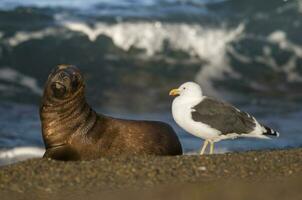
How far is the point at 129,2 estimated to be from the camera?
941 inches

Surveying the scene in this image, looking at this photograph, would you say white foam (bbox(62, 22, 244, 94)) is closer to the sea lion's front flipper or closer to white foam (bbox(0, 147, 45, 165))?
white foam (bbox(0, 147, 45, 165))

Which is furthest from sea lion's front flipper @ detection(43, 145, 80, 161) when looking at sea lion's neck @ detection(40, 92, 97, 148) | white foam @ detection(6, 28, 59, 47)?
white foam @ detection(6, 28, 59, 47)

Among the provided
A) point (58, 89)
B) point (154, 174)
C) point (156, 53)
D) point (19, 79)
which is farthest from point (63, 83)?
point (156, 53)

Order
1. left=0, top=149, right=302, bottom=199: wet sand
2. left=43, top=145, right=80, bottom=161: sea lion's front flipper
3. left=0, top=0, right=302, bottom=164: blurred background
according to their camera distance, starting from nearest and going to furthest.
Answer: left=0, top=149, right=302, bottom=199: wet sand
left=43, top=145, right=80, bottom=161: sea lion's front flipper
left=0, top=0, right=302, bottom=164: blurred background

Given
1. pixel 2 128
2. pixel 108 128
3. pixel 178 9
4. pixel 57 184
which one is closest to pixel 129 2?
pixel 178 9

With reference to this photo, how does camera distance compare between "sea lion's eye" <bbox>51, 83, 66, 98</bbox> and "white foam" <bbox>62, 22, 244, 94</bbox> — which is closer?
"sea lion's eye" <bbox>51, 83, 66, 98</bbox>

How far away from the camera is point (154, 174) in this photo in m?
6.93

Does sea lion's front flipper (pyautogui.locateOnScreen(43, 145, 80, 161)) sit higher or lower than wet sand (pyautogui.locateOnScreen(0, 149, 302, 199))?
lower

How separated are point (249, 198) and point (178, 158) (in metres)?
1.63

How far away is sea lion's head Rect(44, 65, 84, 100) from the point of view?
865 cm

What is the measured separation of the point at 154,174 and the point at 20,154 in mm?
5926

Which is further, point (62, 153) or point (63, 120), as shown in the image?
point (63, 120)

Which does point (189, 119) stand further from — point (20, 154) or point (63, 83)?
point (20, 154)

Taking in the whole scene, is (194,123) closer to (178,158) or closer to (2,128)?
(178,158)
